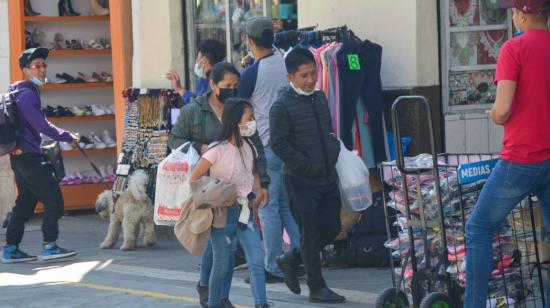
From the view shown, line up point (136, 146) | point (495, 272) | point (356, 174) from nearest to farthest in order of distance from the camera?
point (495, 272) → point (356, 174) → point (136, 146)

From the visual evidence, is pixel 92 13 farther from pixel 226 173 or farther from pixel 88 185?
pixel 226 173

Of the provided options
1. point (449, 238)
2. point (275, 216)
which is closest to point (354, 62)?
point (275, 216)

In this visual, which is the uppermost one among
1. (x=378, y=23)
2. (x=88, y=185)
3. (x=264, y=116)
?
(x=378, y=23)

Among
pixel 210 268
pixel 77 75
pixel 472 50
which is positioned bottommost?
pixel 210 268

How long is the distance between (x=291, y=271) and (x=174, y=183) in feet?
3.53

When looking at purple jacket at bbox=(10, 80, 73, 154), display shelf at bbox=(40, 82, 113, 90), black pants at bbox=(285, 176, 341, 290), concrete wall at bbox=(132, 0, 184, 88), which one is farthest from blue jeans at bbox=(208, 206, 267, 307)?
display shelf at bbox=(40, 82, 113, 90)

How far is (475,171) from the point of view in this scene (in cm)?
Result: 700

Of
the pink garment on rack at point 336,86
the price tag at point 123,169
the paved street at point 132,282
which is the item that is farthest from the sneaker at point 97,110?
the pink garment on rack at point 336,86

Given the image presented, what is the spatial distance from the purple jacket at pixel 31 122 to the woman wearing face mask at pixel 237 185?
12.4 feet

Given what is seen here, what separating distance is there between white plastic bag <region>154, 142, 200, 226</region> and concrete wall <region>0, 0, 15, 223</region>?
21.5 feet

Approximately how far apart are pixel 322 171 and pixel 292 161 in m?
0.22

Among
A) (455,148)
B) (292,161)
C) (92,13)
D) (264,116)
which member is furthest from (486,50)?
(92,13)

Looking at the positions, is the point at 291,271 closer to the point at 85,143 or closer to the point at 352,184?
the point at 352,184

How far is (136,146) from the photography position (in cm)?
1237
